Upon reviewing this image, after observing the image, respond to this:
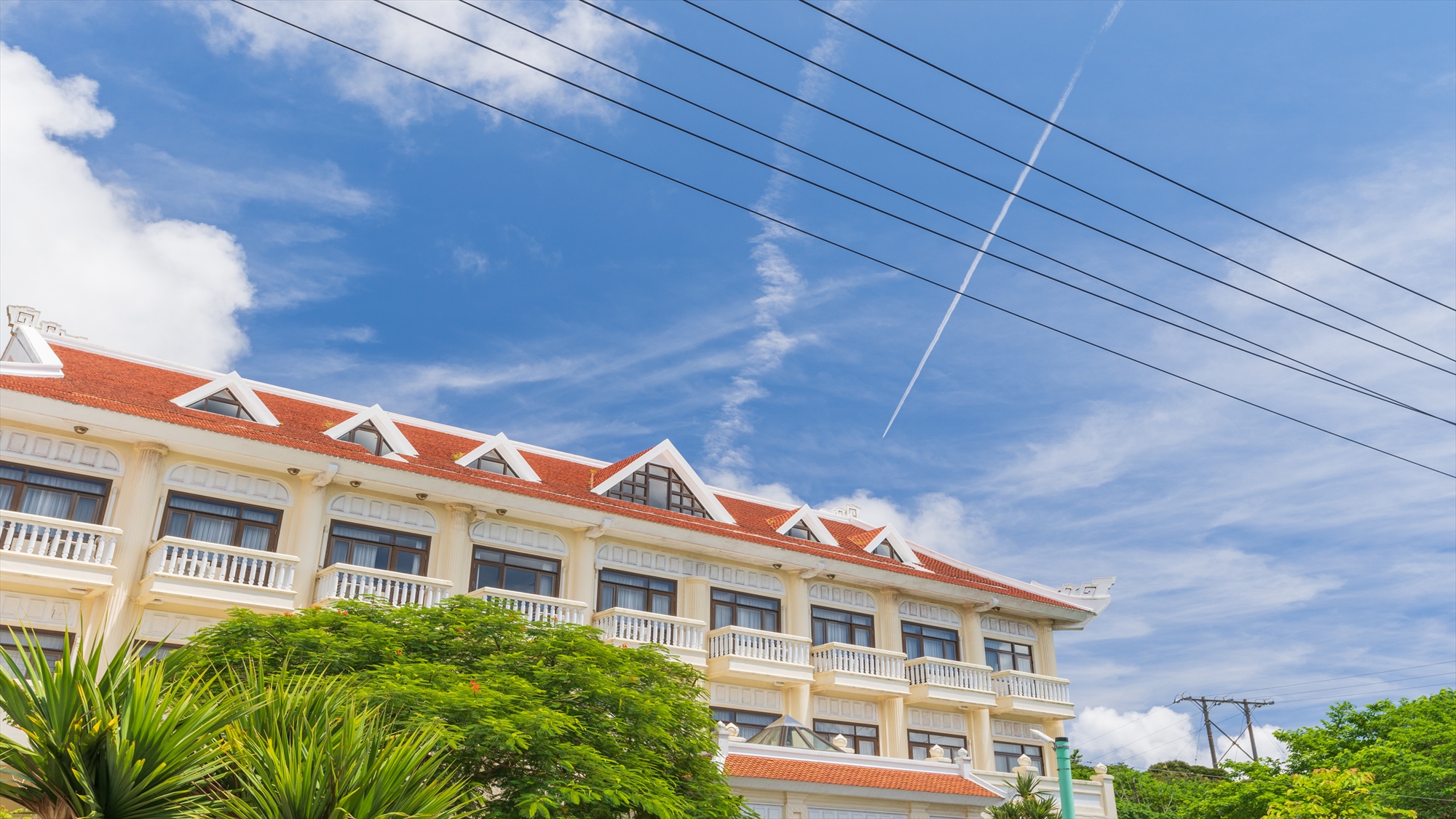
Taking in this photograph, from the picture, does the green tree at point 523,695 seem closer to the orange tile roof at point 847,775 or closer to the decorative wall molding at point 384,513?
the orange tile roof at point 847,775

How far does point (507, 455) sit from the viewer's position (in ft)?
85.4

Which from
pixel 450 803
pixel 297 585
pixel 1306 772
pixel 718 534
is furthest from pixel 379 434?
pixel 1306 772

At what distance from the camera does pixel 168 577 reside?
19.2m

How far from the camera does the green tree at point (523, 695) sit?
41.9 feet

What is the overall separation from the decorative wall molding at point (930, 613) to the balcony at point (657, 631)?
674cm

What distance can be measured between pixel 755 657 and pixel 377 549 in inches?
340

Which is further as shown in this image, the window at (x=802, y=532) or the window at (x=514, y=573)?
the window at (x=802, y=532)

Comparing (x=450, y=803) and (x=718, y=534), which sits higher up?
(x=718, y=534)

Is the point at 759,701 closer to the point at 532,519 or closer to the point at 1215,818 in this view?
the point at 532,519

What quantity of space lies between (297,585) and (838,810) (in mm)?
11395

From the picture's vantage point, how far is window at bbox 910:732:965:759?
91.2 feet

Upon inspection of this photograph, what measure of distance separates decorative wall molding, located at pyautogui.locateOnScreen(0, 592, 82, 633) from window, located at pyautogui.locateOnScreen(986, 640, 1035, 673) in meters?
22.0

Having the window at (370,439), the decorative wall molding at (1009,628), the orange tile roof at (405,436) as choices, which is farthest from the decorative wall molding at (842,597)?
the window at (370,439)

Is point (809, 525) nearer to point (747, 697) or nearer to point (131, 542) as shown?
point (747, 697)
